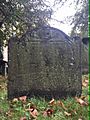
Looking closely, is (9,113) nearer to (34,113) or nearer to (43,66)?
(34,113)

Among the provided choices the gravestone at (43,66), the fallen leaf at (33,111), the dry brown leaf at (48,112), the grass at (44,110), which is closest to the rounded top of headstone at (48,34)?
the gravestone at (43,66)

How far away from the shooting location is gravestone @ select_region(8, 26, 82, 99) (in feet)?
18.0

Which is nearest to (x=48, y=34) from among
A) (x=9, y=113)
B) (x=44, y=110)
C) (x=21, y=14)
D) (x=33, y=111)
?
(x=21, y=14)

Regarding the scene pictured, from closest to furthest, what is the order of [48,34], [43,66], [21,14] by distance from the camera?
1. [21,14]
2. [43,66]
3. [48,34]

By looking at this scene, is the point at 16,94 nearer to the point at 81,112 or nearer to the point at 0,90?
the point at 0,90

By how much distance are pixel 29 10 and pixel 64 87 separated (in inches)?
60.2

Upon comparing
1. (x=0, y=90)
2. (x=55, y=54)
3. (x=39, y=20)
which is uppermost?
(x=39, y=20)

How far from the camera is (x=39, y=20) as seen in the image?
239 inches

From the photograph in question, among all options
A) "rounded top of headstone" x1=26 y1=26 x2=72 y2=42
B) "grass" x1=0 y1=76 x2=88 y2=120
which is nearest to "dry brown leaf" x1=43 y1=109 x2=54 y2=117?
"grass" x1=0 y1=76 x2=88 y2=120

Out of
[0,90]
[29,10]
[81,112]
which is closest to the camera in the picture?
[81,112]

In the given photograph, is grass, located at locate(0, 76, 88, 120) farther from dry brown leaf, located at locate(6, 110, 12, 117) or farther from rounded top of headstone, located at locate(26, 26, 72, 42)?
rounded top of headstone, located at locate(26, 26, 72, 42)

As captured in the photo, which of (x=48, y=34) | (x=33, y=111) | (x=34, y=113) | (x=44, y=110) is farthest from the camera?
(x=48, y=34)

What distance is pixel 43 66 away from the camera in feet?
18.4

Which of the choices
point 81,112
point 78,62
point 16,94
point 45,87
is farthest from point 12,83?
point 81,112
